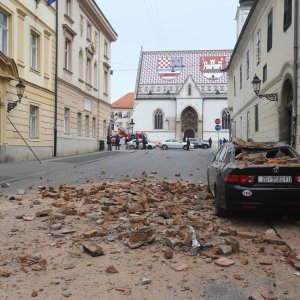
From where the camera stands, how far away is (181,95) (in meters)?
77.1

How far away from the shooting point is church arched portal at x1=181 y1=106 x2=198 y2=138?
78.2m

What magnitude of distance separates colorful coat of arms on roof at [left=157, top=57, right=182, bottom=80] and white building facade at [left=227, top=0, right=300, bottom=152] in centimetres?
5138

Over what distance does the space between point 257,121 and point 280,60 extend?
6167mm

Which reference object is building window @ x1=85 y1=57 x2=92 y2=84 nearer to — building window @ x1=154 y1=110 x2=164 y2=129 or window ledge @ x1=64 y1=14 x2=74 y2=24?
window ledge @ x1=64 y1=14 x2=74 y2=24

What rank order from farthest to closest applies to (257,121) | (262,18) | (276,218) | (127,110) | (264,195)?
1. (127,110)
2. (257,121)
3. (262,18)
4. (276,218)
5. (264,195)

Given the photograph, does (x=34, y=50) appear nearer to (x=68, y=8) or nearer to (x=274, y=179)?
(x=68, y=8)

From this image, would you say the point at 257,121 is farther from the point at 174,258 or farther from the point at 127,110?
the point at 127,110

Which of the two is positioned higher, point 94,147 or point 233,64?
point 233,64

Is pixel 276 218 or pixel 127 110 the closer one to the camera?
pixel 276 218

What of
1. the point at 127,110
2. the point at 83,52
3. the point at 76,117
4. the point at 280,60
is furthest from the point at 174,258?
the point at 127,110

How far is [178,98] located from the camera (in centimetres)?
7706

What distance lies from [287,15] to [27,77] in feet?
44.2

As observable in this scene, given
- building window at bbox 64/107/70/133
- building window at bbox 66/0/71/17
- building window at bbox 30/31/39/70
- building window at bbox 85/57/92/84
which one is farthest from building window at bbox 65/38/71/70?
building window at bbox 30/31/39/70

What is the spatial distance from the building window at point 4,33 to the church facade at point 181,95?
5728 cm
